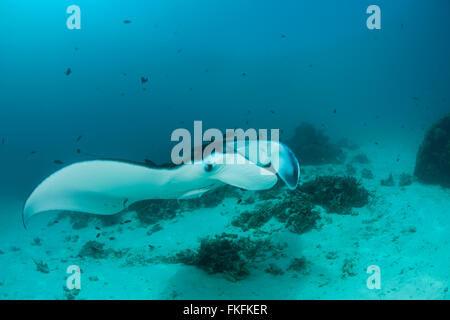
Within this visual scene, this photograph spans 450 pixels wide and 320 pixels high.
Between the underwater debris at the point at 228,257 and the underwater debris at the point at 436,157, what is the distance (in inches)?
293

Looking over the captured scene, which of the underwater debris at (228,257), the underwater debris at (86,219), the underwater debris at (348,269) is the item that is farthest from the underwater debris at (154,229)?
the underwater debris at (348,269)

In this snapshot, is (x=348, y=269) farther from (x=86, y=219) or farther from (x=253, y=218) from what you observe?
(x=86, y=219)

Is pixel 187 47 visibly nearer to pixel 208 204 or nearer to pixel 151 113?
pixel 151 113

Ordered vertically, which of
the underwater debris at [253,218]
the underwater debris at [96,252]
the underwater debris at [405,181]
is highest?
the underwater debris at [405,181]

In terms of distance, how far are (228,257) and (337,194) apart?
4340mm

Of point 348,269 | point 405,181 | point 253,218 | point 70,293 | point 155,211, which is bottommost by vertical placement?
point 70,293

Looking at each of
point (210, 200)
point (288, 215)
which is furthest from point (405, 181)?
point (210, 200)

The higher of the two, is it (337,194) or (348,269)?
(337,194)

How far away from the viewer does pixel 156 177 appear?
93.4 inches

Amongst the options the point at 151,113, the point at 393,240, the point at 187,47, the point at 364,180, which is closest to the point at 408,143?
the point at 364,180

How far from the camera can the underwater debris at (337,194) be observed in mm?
6898

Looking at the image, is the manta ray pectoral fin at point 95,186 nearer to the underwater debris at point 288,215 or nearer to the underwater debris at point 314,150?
the underwater debris at point 288,215

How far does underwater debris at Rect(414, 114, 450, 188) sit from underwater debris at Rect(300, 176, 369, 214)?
11.2ft

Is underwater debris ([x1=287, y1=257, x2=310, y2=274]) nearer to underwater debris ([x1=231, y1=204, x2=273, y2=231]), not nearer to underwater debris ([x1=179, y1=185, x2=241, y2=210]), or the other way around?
underwater debris ([x1=231, y1=204, x2=273, y2=231])
